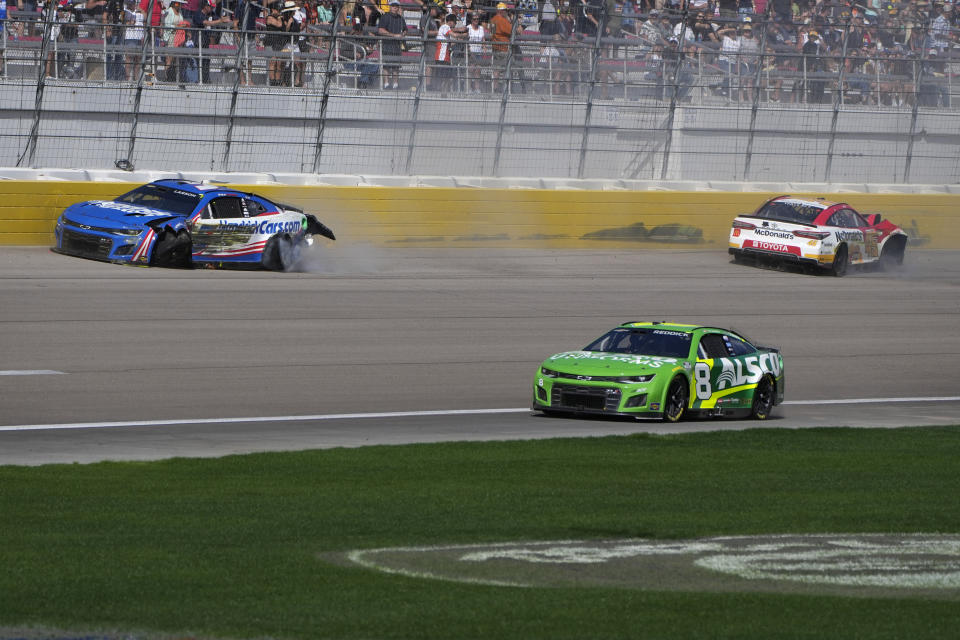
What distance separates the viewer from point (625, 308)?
22.6 m

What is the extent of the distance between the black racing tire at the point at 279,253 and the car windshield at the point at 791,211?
8845mm

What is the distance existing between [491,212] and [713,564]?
20.9m

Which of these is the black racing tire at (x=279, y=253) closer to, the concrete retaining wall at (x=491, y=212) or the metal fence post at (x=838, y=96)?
the concrete retaining wall at (x=491, y=212)

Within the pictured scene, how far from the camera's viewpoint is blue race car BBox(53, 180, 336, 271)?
22.9 m

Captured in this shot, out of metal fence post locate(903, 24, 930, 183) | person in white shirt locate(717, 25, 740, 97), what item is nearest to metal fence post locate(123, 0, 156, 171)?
person in white shirt locate(717, 25, 740, 97)

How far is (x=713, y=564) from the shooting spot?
8.20m

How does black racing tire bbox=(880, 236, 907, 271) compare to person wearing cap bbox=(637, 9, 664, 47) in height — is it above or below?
below

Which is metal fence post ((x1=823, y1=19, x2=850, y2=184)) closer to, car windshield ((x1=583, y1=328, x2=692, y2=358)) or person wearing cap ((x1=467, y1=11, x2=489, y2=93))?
person wearing cap ((x1=467, y1=11, x2=489, y2=93))

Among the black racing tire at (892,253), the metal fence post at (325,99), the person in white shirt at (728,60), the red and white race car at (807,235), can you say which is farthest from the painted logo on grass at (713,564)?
the person in white shirt at (728,60)

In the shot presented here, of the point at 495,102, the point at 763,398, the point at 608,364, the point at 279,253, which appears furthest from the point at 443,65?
the point at 608,364

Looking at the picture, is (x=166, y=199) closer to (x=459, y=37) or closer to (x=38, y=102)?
(x=38, y=102)

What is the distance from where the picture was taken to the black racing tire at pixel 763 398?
1551 cm

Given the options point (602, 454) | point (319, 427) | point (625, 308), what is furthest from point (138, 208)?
point (602, 454)

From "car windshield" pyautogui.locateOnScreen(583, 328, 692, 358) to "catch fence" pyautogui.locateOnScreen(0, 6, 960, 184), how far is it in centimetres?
1298
